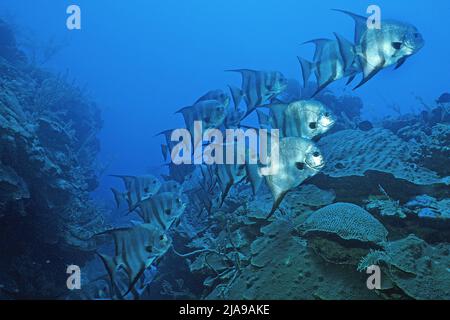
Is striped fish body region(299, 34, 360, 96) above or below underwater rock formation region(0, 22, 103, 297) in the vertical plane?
above

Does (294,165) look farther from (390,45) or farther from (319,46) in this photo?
(319,46)

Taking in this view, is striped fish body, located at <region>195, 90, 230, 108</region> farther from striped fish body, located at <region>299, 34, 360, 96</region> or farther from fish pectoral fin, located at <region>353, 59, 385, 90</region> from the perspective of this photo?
fish pectoral fin, located at <region>353, 59, 385, 90</region>

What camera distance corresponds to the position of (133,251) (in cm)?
299

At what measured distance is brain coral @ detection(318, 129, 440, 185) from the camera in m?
5.16

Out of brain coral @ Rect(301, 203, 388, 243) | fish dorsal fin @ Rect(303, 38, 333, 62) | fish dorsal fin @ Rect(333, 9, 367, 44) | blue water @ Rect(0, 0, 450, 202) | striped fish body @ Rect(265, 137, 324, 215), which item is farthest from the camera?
blue water @ Rect(0, 0, 450, 202)

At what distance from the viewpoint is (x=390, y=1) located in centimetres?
9000

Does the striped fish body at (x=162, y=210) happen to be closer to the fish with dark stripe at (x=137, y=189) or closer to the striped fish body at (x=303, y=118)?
the fish with dark stripe at (x=137, y=189)

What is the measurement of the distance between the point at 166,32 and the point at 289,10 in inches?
1592

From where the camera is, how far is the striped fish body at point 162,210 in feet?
12.6

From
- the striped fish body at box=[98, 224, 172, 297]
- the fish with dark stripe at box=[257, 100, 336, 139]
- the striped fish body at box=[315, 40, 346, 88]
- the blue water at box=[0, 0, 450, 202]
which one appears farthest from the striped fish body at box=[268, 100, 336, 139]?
the blue water at box=[0, 0, 450, 202]

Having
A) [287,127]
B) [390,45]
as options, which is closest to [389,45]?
[390,45]

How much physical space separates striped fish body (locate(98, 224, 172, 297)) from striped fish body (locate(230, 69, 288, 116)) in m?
1.79

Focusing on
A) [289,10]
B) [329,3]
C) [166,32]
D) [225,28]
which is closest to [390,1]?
[329,3]

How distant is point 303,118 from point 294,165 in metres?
0.68
